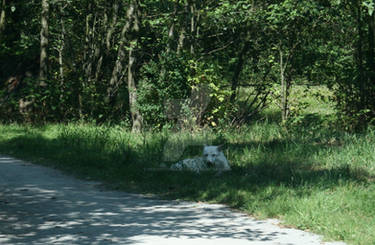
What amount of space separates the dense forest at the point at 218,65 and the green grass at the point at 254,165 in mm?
986

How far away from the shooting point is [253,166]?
11.6 metres

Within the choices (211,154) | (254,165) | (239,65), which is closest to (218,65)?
(239,65)

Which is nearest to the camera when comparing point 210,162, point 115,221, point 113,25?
point 115,221

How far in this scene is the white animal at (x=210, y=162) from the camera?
434 inches

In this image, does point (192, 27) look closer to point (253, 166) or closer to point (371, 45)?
point (371, 45)

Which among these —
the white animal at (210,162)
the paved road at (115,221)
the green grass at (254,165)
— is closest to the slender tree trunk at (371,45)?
the green grass at (254,165)

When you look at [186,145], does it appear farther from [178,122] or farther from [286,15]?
[286,15]

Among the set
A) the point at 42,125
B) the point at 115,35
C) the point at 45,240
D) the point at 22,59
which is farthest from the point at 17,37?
the point at 45,240

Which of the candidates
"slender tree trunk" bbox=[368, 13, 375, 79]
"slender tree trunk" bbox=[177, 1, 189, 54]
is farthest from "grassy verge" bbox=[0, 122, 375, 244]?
"slender tree trunk" bbox=[177, 1, 189, 54]

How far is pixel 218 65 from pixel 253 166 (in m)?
6.21

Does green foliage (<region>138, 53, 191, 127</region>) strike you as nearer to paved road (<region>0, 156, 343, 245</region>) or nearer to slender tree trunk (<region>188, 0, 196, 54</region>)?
slender tree trunk (<region>188, 0, 196, 54</region>)

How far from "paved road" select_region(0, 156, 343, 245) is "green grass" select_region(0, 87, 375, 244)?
18.6 inches

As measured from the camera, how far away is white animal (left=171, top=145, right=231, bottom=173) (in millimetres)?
11031

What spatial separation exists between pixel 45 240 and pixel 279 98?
12.1 meters
